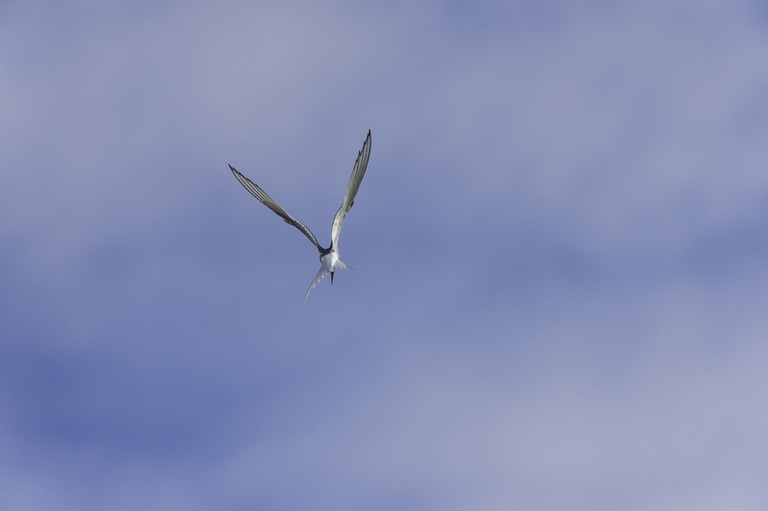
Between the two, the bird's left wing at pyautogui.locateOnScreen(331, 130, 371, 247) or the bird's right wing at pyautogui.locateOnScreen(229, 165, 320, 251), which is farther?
the bird's right wing at pyautogui.locateOnScreen(229, 165, 320, 251)

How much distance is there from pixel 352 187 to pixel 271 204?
6890 mm

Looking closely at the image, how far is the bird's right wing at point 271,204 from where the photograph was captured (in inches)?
2297

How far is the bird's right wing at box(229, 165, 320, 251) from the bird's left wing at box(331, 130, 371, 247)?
191 cm

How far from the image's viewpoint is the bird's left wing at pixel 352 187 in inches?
2155

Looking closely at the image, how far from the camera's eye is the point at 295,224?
196 feet

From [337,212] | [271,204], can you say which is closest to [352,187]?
[337,212]

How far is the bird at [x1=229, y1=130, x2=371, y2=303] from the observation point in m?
55.3

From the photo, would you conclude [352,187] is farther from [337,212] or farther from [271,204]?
[271,204]

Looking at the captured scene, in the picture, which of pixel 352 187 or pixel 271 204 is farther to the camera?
pixel 271 204

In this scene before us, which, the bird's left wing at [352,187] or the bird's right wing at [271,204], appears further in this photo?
the bird's right wing at [271,204]

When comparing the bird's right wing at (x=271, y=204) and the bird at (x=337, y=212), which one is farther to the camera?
the bird's right wing at (x=271, y=204)

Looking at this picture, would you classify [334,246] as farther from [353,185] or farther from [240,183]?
[240,183]

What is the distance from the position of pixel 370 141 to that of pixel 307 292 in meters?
11.2

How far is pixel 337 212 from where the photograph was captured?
2274 inches
